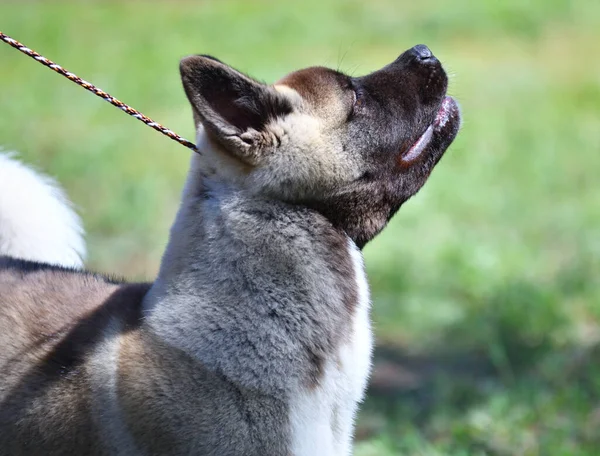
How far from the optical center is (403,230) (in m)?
7.13

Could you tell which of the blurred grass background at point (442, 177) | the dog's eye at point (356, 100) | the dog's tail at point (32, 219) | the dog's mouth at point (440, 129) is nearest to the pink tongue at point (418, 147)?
the dog's mouth at point (440, 129)

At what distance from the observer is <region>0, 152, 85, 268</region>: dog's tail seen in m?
3.69

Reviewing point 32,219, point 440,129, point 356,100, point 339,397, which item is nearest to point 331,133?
point 356,100

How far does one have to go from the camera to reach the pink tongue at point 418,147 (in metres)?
3.09

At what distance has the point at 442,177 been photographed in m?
7.87

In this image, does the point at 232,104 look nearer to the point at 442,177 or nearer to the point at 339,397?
the point at 339,397

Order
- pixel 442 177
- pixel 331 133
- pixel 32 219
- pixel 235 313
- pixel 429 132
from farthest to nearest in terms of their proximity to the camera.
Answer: pixel 442 177 → pixel 32 219 → pixel 429 132 → pixel 331 133 → pixel 235 313

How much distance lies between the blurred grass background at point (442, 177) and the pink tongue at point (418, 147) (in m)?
0.72

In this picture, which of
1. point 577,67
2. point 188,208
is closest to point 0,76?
point 577,67

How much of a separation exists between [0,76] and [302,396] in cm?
907

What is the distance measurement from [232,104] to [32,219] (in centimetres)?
131

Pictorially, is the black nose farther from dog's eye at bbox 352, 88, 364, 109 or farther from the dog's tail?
the dog's tail

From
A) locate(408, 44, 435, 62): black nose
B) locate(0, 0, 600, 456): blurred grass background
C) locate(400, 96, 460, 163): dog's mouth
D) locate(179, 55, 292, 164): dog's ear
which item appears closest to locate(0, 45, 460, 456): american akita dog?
locate(179, 55, 292, 164): dog's ear

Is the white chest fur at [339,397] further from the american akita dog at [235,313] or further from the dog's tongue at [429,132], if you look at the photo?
the dog's tongue at [429,132]
